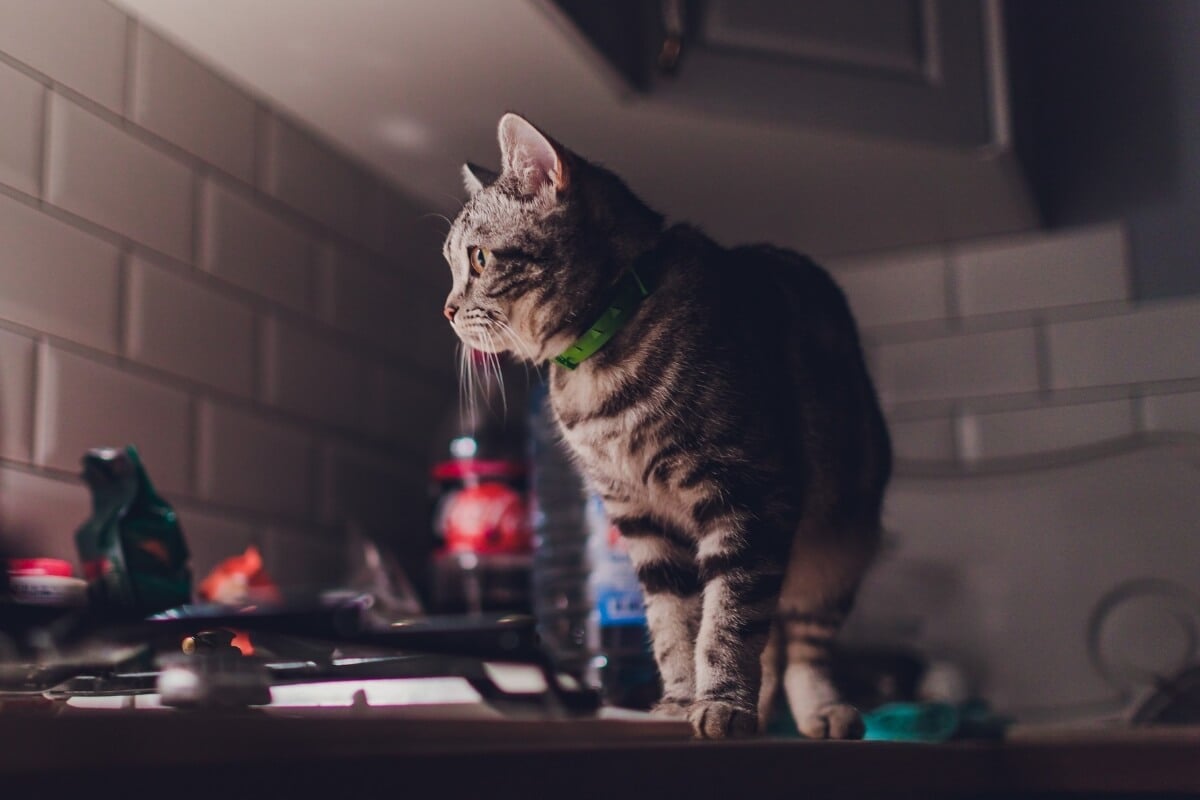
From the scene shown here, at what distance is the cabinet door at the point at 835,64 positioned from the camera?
1.34 metres

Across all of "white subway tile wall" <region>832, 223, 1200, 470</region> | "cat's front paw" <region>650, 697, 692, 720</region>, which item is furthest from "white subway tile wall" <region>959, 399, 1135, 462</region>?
"cat's front paw" <region>650, 697, 692, 720</region>

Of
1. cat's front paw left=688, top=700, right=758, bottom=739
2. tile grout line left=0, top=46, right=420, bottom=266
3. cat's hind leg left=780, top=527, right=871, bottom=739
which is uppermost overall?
tile grout line left=0, top=46, right=420, bottom=266

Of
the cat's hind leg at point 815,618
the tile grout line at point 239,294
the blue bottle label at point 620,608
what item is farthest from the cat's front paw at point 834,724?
the tile grout line at point 239,294

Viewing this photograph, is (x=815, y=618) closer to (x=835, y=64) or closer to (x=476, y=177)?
(x=476, y=177)

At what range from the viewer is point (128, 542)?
0.94 meters

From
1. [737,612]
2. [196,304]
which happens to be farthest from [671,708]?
[196,304]

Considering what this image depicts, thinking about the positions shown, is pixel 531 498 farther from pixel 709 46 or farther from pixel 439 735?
pixel 439 735

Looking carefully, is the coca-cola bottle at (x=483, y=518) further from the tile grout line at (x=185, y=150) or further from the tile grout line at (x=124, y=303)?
the tile grout line at (x=124, y=303)

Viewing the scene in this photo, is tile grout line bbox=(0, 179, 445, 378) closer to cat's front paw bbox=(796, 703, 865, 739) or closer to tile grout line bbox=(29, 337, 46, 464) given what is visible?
tile grout line bbox=(29, 337, 46, 464)

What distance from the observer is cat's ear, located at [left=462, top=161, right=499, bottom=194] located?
93 centimetres

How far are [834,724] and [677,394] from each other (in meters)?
0.29

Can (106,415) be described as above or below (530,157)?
below

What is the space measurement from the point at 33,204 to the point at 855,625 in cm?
111

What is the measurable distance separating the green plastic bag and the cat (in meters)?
0.30
